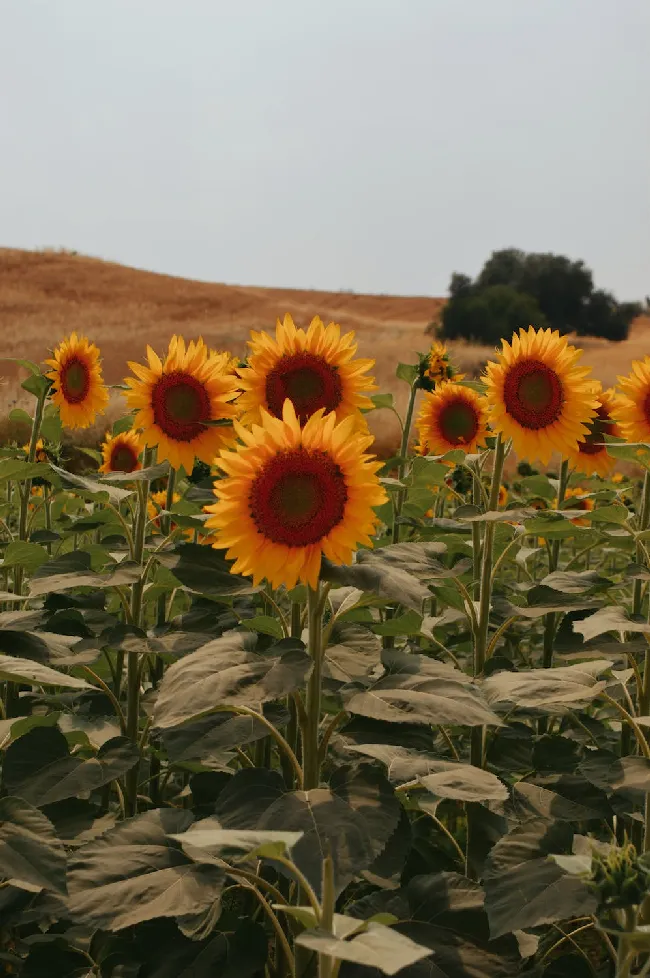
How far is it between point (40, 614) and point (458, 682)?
3.30 ft

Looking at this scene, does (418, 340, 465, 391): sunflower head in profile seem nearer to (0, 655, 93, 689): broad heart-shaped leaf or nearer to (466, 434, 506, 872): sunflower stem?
(466, 434, 506, 872): sunflower stem

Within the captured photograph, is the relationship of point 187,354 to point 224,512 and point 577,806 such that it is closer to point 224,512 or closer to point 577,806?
point 224,512

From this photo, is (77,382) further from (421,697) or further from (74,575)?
(421,697)

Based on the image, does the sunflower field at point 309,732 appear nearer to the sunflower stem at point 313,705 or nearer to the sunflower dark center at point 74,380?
the sunflower stem at point 313,705

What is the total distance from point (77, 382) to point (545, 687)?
9.03 feet

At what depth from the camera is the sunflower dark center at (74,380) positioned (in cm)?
402

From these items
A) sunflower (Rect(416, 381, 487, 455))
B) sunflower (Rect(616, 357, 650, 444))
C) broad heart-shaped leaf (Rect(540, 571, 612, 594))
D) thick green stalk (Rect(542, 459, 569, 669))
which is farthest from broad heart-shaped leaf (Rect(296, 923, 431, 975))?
sunflower (Rect(416, 381, 487, 455))

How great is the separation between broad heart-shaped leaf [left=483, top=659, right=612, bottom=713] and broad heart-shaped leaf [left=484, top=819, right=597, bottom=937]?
0.81ft

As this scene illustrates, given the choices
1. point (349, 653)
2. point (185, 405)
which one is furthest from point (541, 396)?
point (349, 653)

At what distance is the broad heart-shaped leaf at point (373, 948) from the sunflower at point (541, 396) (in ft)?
6.24

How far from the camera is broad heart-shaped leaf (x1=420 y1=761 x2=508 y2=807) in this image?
164 centimetres

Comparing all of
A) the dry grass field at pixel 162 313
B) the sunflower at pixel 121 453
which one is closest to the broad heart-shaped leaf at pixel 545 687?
the sunflower at pixel 121 453

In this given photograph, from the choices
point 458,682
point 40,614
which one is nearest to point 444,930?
point 458,682

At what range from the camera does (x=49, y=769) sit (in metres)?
2.16
